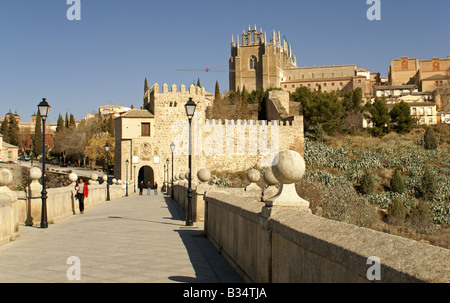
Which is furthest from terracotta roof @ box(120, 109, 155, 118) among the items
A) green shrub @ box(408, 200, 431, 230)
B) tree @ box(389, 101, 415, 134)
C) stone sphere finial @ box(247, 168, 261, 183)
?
stone sphere finial @ box(247, 168, 261, 183)

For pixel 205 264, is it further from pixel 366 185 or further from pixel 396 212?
pixel 366 185

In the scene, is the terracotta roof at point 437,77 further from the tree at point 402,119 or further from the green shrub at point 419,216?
the green shrub at point 419,216

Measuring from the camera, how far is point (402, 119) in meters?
58.9

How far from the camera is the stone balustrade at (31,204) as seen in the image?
25.7ft

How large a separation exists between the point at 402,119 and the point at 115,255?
5776cm

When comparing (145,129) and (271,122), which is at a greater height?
(271,122)

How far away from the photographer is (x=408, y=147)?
53562 mm

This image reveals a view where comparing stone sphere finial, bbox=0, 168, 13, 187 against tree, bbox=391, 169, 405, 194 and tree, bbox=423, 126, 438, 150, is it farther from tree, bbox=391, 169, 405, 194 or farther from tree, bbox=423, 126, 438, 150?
tree, bbox=423, 126, 438, 150

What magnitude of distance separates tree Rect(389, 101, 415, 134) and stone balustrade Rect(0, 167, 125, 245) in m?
48.8

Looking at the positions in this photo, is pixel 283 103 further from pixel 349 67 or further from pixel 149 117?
pixel 349 67

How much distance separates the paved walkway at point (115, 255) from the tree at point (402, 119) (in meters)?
53.7

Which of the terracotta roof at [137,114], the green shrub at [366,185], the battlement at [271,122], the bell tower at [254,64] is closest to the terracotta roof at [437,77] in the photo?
the bell tower at [254,64]

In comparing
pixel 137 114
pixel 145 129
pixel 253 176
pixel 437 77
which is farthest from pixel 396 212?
pixel 437 77
